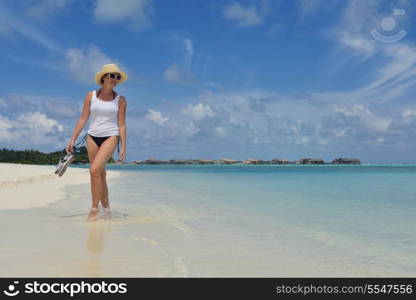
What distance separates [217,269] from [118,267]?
3.07 ft

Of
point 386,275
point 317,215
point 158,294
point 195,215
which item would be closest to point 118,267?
point 158,294

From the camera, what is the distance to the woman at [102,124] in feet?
22.5

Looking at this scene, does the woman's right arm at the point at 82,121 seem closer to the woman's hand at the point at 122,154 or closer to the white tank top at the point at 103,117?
the white tank top at the point at 103,117

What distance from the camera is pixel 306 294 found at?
3.43 m

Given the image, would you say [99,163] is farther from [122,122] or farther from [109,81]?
[109,81]

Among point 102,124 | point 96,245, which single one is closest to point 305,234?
point 96,245

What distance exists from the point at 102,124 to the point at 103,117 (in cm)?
12

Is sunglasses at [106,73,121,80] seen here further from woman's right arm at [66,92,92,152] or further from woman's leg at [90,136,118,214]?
woman's leg at [90,136,118,214]

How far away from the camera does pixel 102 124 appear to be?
22.8ft

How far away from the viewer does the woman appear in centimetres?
687

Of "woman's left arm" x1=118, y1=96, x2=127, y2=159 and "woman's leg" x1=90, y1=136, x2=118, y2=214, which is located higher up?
"woman's left arm" x1=118, y1=96, x2=127, y2=159

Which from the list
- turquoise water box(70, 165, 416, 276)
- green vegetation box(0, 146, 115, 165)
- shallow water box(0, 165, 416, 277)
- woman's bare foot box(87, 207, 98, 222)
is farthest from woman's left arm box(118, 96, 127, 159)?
green vegetation box(0, 146, 115, 165)

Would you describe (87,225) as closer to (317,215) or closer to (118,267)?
(118,267)

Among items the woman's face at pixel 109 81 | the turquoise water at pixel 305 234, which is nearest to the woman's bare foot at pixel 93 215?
the turquoise water at pixel 305 234
